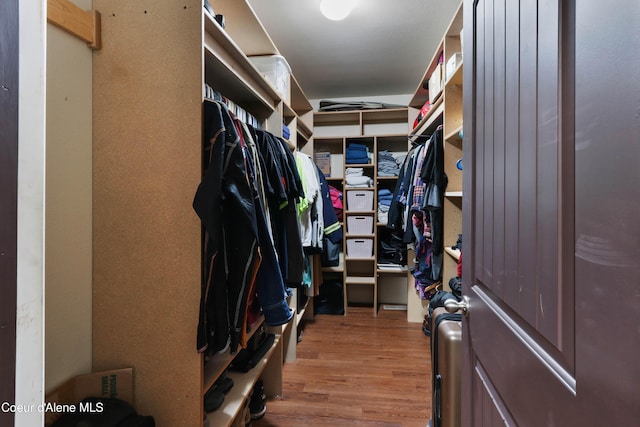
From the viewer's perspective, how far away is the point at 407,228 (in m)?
2.37

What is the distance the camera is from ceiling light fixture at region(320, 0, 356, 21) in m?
1.76

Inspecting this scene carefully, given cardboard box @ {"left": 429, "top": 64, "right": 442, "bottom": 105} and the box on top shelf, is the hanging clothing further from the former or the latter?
cardboard box @ {"left": 429, "top": 64, "right": 442, "bottom": 105}

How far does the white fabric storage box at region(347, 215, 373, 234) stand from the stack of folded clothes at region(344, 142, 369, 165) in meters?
0.61

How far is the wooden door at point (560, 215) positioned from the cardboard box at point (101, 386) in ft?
3.85

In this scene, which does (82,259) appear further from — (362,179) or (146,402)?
(362,179)

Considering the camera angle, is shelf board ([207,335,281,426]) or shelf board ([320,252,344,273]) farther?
shelf board ([320,252,344,273])

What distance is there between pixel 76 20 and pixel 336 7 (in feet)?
4.36

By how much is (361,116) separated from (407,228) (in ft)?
4.78

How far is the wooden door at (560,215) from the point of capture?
1.07ft

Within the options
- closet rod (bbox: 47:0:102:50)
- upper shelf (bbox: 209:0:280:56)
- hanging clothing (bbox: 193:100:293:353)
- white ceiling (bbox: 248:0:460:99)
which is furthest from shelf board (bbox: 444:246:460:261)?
closet rod (bbox: 47:0:102:50)

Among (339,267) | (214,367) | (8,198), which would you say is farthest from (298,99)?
(8,198)

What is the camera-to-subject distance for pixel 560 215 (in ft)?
1.43

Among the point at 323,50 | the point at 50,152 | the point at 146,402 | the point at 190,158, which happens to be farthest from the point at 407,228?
the point at 50,152

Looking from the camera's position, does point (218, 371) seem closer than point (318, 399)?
Yes
